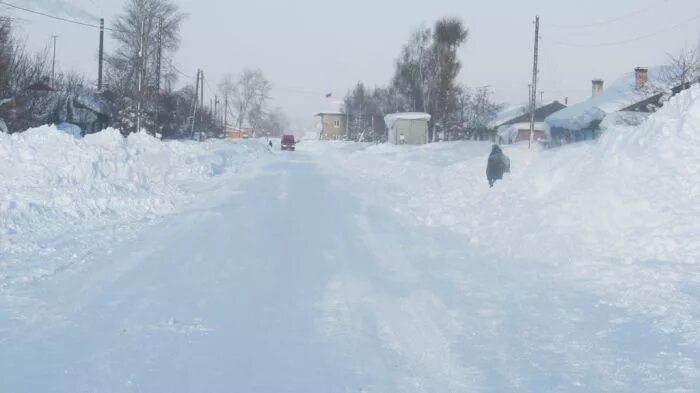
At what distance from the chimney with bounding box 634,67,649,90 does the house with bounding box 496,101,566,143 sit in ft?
37.9

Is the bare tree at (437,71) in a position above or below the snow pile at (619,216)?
above

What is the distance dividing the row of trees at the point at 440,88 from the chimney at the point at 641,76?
48.7 feet

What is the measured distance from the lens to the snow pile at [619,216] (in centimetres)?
888

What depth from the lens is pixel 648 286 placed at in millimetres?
8750

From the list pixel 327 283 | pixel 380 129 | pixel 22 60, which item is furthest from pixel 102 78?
pixel 327 283

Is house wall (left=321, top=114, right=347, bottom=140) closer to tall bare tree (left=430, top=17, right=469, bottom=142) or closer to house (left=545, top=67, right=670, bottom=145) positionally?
tall bare tree (left=430, top=17, right=469, bottom=142)

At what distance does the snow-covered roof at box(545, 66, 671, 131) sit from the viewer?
4747cm

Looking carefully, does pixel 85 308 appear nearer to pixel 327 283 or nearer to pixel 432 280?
pixel 327 283

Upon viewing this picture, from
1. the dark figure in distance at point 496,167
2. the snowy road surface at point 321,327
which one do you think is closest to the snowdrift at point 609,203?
the dark figure in distance at point 496,167

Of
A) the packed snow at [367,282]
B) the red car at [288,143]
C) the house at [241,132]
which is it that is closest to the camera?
the packed snow at [367,282]

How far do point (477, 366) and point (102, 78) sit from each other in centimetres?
5923

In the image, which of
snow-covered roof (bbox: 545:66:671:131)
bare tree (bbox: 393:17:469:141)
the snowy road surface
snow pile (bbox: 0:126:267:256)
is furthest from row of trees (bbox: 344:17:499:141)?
the snowy road surface

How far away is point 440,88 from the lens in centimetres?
6506

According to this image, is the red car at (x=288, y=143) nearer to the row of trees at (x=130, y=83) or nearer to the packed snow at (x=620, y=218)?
the row of trees at (x=130, y=83)
